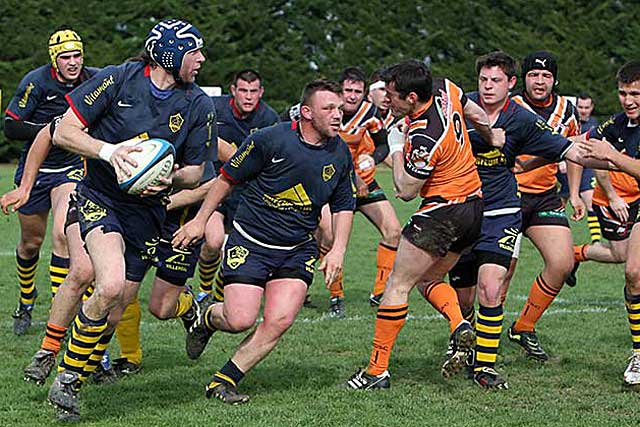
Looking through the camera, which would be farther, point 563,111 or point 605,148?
point 563,111

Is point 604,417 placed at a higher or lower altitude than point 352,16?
lower

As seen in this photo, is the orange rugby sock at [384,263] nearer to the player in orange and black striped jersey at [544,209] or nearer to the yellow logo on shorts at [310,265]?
the player in orange and black striped jersey at [544,209]

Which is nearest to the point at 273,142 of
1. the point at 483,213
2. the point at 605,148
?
the point at 483,213

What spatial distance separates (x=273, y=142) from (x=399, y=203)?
13499 millimetres

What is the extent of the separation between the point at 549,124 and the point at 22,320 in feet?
14.7

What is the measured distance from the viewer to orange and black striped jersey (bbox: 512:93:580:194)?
8297 millimetres

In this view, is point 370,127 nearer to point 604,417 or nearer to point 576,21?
point 604,417

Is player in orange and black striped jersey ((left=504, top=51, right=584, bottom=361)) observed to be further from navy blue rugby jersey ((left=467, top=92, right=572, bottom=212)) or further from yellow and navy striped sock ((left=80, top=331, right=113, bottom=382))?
yellow and navy striped sock ((left=80, top=331, right=113, bottom=382))

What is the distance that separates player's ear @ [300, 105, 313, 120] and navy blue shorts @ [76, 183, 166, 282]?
109 centimetres

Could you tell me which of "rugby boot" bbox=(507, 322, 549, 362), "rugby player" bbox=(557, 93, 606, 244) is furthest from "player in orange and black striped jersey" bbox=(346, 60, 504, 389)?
"rugby player" bbox=(557, 93, 606, 244)

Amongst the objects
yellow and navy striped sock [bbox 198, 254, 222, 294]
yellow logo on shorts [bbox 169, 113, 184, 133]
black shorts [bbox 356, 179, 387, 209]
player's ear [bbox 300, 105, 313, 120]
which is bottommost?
yellow and navy striped sock [bbox 198, 254, 222, 294]

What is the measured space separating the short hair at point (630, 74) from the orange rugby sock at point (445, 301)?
1866 millimetres

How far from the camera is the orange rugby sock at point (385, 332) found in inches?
283

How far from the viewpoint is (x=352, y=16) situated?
2917 centimetres
